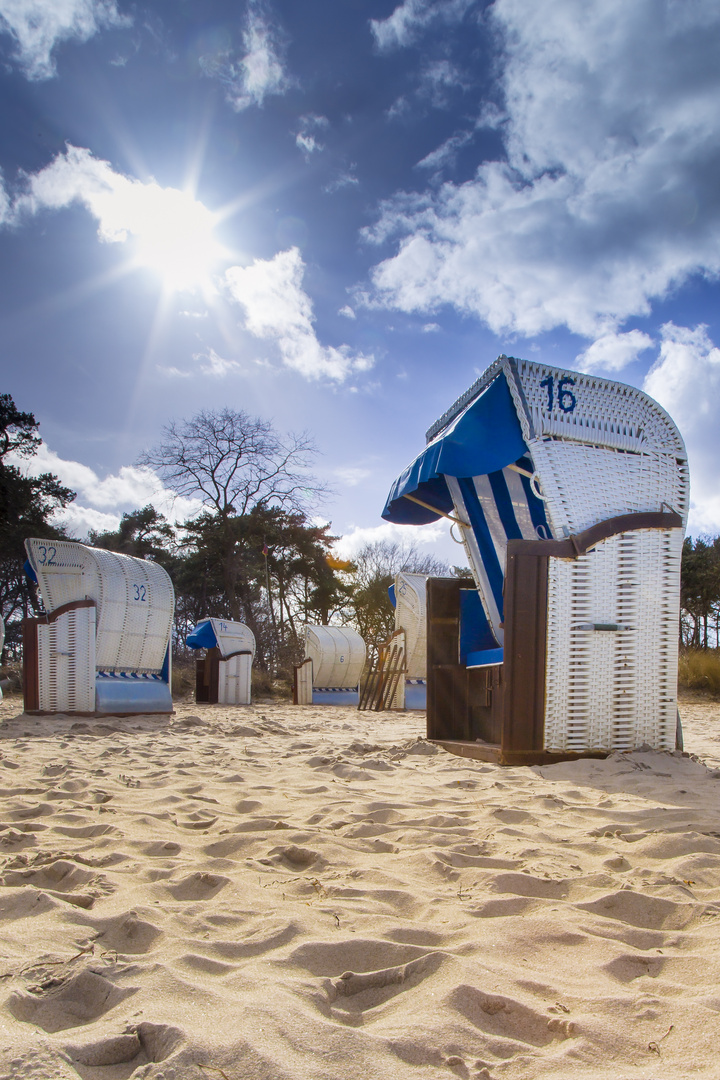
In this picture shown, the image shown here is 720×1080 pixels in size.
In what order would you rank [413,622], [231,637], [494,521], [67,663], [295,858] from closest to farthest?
[295,858] → [494,521] → [67,663] → [413,622] → [231,637]

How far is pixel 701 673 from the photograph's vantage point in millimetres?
12828

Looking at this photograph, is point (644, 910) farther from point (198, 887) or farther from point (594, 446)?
point (594, 446)

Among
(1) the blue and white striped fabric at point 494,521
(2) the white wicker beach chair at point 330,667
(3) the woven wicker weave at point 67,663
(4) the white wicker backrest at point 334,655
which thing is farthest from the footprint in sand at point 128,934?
(4) the white wicker backrest at point 334,655

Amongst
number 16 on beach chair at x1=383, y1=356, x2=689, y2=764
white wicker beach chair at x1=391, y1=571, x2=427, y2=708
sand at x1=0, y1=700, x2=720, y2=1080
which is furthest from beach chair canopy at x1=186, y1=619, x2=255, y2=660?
sand at x1=0, y1=700, x2=720, y2=1080

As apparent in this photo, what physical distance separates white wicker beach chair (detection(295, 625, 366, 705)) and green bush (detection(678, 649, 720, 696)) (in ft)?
24.6

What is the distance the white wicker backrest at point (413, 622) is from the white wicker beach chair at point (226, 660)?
329 cm

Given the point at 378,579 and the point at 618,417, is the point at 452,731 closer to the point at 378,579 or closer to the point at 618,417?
the point at 618,417

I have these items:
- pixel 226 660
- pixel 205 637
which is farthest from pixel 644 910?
pixel 205 637

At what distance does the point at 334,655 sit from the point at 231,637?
338cm

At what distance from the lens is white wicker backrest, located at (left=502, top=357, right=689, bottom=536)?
4258 millimetres

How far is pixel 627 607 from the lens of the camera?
422 centimetres

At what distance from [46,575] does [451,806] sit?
291 inches

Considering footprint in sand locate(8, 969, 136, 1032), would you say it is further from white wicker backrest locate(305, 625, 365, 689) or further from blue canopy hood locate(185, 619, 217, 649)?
white wicker backrest locate(305, 625, 365, 689)

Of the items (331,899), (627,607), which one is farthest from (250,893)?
(627,607)
